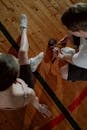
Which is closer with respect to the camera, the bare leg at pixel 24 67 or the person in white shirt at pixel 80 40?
the person in white shirt at pixel 80 40

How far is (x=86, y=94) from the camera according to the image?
2.67 metres

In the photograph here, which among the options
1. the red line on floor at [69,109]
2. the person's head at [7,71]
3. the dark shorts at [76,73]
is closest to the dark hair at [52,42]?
the dark shorts at [76,73]

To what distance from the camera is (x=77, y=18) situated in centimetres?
202

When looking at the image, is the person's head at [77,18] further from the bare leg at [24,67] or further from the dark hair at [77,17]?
the bare leg at [24,67]

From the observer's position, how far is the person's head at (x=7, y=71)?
1827 mm

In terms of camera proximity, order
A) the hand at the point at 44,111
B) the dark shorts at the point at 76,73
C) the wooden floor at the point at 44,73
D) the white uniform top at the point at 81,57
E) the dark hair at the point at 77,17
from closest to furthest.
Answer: the dark hair at the point at 77,17
the white uniform top at the point at 81,57
the dark shorts at the point at 76,73
the hand at the point at 44,111
the wooden floor at the point at 44,73

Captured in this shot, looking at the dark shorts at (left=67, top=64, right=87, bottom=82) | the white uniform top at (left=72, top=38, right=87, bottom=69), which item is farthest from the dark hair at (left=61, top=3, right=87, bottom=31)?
the dark shorts at (left=67, top=64, right=87, bottom=82)

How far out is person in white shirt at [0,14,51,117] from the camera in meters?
1.84

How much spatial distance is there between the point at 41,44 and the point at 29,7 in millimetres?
361

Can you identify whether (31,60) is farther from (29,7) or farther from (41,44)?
(29,7)

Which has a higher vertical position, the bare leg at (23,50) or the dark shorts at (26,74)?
the bare leg at (23,50)

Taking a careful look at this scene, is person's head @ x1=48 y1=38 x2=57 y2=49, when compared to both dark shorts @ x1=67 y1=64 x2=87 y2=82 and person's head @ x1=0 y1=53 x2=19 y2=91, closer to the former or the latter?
dark shorts @ x1=67 y1=64 x2=87 y2=82

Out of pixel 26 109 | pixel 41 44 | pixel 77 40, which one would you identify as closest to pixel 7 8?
pixel 41 44

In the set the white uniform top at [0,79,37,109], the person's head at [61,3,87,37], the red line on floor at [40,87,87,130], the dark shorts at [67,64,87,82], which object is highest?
the person's head at [61,3,87,37]
